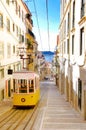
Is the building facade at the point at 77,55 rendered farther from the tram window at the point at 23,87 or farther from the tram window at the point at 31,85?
the tram window at the point at 23,87

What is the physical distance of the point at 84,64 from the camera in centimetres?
1656

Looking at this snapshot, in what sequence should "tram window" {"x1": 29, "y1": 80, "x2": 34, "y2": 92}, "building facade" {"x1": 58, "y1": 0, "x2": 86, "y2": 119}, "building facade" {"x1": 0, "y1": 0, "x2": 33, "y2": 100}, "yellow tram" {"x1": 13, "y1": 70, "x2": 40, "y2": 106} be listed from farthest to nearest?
1. "building facade" {"x1": 0, "y1": 0, "x2": 33, "y2": 100}
2. "tram window" {"x1": 29, "y1": 80, "x2": 34, "y2": 92}
3. "yellow tram" {"x1": 13, "y1": 70, "x2": 40, "y2": 106}
4. "building facade" {"x1": 58, "y1": 0, "x2": 86, "y2": 119}

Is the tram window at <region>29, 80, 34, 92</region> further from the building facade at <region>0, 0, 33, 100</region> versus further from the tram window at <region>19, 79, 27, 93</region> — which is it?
the building facade at <region>0, 0, 33, 100</region>

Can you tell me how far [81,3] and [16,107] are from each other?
8982 mm

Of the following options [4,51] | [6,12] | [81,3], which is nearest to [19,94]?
[81,3]

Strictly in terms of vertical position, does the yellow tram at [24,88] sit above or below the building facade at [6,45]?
below

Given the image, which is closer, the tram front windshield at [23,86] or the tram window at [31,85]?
the tram front windshield at [23,86]

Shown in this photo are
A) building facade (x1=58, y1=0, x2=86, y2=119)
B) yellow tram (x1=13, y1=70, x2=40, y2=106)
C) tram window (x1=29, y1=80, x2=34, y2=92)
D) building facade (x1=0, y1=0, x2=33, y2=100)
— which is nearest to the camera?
building facade (x1=58, y1=0, x2=86, y2=119)

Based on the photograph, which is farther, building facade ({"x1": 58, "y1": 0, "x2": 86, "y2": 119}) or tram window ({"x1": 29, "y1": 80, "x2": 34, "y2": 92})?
tram window ({"x1": 29, "y1": 80, "x2": 34, "y2": 92})

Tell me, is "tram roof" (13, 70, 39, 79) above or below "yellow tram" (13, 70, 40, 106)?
above

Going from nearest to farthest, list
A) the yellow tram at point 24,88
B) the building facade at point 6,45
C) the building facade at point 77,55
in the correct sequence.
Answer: the building facade at point 77,55 → the yellow tram at point 24,88 → the building facade at point 6,45

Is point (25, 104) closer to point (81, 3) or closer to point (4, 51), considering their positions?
point (81, 3)

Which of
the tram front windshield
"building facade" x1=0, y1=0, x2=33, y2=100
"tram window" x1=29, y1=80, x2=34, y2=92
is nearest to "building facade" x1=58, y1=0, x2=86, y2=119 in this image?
"tram window" x1=29, y1=80, x2=34, y2=92

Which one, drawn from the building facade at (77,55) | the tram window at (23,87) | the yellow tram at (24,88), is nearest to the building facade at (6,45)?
the building facade at (77,55)
